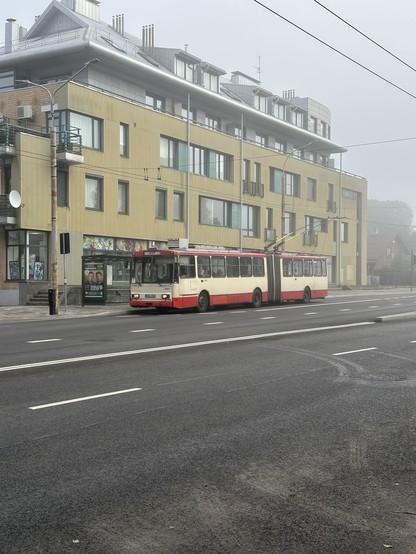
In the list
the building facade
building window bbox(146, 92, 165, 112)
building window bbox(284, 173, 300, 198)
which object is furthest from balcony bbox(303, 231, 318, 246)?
building window bbox(146, 92, 165, 112)

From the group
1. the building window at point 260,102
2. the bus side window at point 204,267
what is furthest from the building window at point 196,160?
the bus side window at point 204,267

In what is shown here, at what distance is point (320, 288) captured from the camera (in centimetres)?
3684

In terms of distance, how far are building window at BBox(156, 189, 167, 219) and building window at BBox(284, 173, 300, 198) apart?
55.4 feet

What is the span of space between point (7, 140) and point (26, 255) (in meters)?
5.72

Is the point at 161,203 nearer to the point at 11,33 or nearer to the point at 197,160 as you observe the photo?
the point at 197,160

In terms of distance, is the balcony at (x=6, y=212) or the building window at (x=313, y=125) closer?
the balcony at (x=6, y=212)

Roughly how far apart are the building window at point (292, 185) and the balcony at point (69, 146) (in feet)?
81.1

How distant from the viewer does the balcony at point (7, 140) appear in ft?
100

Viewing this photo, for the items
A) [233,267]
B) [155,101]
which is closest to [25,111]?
[155,101]

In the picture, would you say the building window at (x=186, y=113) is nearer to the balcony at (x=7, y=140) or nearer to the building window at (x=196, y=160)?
the building window at (x=196, y=160)

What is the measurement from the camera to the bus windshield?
85.7 feet

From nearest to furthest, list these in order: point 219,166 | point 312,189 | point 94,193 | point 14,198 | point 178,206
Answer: point 14,198 → point 94,193 → point 178,206 → point 219,166 → point 312,189

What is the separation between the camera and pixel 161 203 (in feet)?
133

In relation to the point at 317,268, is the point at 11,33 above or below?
above
